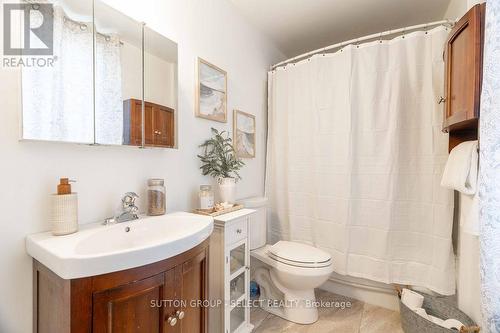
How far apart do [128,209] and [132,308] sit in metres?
0.47

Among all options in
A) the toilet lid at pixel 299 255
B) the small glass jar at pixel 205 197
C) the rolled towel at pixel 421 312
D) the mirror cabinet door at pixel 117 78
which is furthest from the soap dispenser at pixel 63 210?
the rolled towel at pixel 421 312

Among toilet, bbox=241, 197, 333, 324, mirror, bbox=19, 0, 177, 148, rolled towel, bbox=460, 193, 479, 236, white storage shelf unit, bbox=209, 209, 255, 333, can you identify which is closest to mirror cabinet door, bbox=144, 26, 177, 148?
mirror, bbox=19, 0, 177, 148

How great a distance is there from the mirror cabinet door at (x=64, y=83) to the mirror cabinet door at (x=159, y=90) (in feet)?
0.88

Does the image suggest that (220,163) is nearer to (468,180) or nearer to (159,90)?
(159,90)

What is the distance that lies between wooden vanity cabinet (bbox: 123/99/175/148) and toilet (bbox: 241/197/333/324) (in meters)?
0.84

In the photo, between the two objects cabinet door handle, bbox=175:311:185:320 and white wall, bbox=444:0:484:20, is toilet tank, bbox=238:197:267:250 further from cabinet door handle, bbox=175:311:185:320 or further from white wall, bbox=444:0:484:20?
white wall, bbox=444:0:484:20

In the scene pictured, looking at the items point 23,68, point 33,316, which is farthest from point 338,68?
point 33,316

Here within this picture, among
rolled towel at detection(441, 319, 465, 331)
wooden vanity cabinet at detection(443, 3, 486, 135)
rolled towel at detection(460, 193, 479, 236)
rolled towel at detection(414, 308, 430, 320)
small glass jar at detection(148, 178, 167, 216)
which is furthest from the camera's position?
rolled towel at detection(414, 308, 430, 320)

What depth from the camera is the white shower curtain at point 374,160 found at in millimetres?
1602

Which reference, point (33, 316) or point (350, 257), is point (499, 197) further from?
point (33, 316)

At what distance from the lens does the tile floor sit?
1638 millimetres

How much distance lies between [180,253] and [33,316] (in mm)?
603

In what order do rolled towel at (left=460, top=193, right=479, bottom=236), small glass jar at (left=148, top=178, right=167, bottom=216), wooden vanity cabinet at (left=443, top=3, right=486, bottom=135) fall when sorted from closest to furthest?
wooden vanity cabinet at (left=443, top=3, right=486, bottom=135) < rolled towel at (left=460, top=193, right=479, bottom=236) < small glass jar at (left=148, top=178, right=167, bottom=216)

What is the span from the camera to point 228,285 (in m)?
1.37
